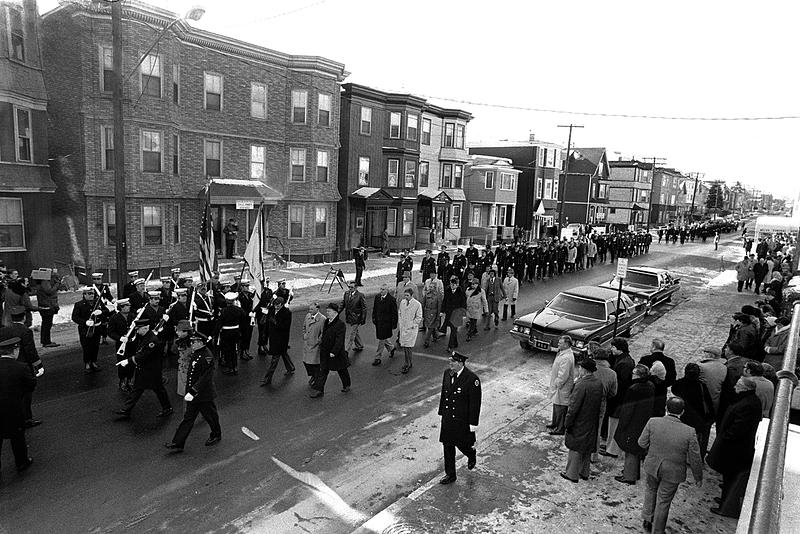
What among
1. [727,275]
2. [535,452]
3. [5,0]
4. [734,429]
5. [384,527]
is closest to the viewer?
[384,527]

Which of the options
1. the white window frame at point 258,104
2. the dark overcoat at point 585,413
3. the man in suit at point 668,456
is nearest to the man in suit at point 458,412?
the dark overcoat at point 585,413

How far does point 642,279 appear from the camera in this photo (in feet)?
68.1

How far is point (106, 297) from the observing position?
40.1 feet

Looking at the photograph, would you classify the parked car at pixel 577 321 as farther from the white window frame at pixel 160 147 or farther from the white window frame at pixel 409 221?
the white window frame at pixel 409 221

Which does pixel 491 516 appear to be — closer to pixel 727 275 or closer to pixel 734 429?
pixel 734 429

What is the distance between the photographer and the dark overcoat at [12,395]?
6992mm

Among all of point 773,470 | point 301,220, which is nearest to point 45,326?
point 773,470

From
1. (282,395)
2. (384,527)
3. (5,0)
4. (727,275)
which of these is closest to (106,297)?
(282,395)

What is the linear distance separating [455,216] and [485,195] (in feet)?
20.4

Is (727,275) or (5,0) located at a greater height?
(5,0)

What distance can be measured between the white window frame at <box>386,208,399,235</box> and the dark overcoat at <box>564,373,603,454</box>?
29.2 meters

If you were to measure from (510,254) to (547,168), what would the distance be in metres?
36.1

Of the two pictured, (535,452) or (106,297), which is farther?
(106,297)

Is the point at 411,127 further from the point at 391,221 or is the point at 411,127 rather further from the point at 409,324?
the point at 409,324
